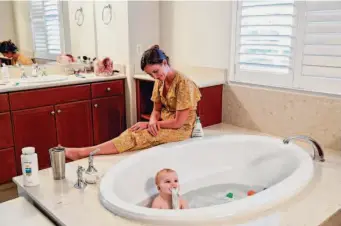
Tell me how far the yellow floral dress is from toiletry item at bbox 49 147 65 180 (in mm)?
514

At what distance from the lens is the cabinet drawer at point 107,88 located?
10.7ft

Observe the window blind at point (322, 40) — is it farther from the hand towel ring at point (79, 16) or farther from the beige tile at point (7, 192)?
the beige tile at point (7, 192)

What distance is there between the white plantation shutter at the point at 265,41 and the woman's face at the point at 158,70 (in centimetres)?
79

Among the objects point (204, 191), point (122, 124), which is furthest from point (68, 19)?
point (204, 191)

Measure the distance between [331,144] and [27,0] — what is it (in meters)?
2.82

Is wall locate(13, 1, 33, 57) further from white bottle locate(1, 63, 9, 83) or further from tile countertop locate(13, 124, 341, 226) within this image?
tile countertop locate(13, 124, 341, 226)

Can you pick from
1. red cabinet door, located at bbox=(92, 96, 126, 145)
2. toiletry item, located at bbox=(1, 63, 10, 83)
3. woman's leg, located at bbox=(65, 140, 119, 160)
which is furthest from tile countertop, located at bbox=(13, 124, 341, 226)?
toiletry item, located at bbox=(1, 63, 10, 83)

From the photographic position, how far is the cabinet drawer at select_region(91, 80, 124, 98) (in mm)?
3264

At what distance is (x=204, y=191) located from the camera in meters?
2.51

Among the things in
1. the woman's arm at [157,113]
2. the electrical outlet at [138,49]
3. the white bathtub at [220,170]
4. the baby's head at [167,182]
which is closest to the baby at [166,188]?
the baby's head at [167,182]

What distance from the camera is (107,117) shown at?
3.41 m

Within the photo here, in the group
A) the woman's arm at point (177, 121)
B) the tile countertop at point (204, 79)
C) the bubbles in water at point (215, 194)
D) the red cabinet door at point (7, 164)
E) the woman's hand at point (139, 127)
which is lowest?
the bubbles in water at point (215, 194)

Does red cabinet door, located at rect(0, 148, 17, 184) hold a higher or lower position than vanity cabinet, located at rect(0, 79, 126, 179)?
lower

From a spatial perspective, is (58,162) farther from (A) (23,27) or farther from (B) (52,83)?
(A) (23,27)
